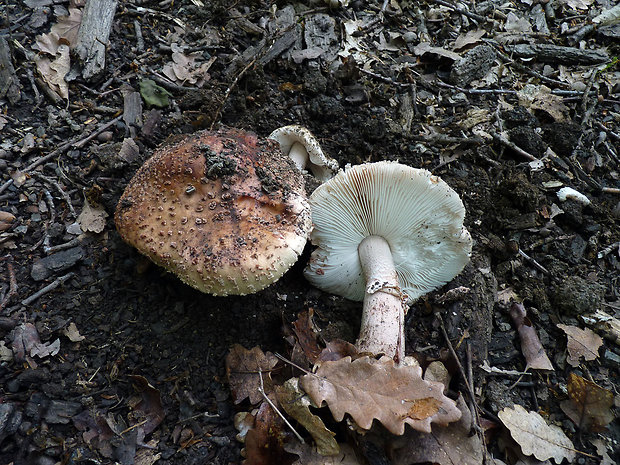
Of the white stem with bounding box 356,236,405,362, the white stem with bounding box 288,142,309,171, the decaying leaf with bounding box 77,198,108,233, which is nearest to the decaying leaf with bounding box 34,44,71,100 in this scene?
the decaying leaf with bounding box 77,198,108,233

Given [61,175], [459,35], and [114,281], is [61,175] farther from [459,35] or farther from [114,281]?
[459,35]

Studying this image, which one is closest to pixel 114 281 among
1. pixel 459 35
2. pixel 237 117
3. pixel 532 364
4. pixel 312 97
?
pixel 237 117

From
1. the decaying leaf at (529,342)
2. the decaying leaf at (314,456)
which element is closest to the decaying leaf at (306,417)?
the decaying leaf at (314,456)

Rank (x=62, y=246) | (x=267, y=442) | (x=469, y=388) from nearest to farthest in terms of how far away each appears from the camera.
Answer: (x=267, y=442) → (x=469, y=388) → (x=62, y=246)

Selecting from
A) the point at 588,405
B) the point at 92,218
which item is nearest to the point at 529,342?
the point at 588,405

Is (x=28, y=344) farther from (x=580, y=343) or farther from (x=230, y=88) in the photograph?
(x=580, y=343)

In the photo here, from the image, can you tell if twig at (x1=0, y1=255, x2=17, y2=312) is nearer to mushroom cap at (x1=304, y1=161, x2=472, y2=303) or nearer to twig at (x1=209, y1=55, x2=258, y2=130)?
twig at (x1=209, y1=55, x2=258, y2=130)

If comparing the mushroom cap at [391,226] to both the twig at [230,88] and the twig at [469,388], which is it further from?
the twig at [230,88]
